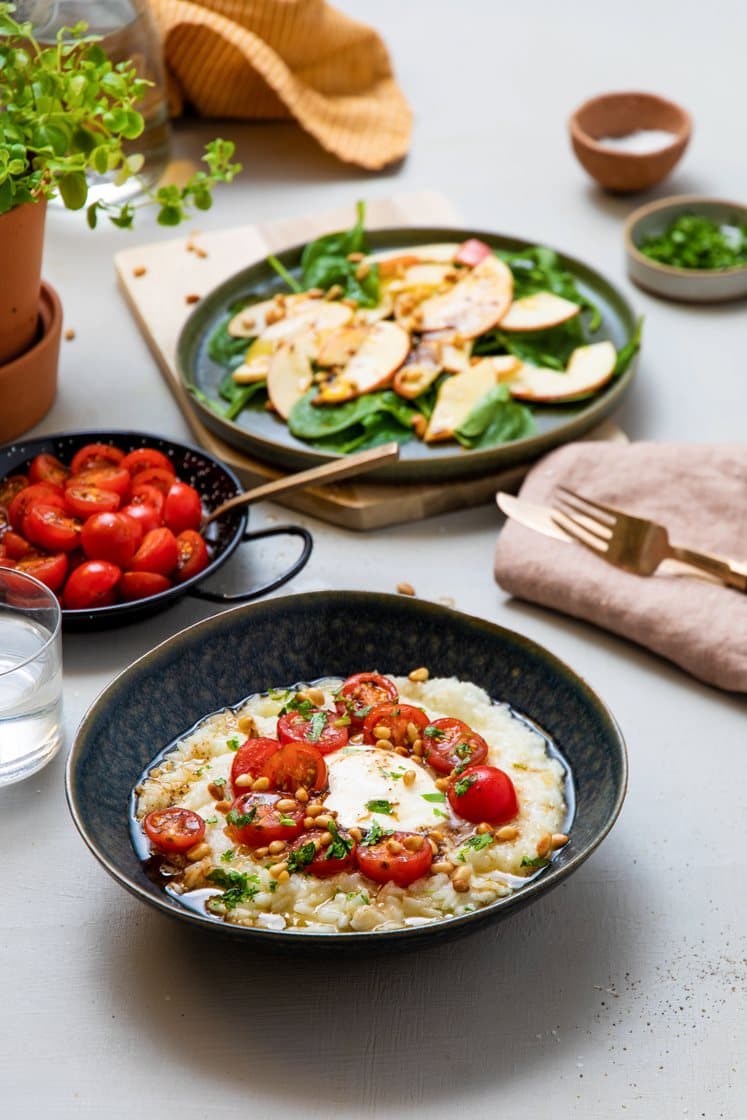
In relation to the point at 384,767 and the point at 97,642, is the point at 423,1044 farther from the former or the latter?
the point at 97,642

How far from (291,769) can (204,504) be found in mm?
738

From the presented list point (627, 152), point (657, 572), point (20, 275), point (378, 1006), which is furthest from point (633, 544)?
point (627, 152)

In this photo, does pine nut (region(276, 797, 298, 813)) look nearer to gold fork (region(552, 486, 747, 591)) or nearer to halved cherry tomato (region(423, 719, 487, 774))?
halved cherry tomato (region(423, 719, 487, 774))

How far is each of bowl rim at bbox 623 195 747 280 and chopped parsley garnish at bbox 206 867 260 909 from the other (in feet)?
6.03

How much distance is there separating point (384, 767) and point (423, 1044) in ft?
1.06

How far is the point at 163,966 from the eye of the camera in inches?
61.6

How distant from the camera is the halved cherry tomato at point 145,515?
6.75 feet

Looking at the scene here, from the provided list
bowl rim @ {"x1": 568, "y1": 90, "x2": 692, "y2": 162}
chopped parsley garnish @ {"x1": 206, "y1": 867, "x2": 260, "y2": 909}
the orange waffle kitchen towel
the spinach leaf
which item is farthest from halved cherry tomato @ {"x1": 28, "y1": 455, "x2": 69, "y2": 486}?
bowl rim @ {"x1": 568, "y1": 90, "x2": 692, "y2": 162}

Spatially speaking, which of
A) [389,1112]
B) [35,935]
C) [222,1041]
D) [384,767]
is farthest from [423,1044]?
[35,935]

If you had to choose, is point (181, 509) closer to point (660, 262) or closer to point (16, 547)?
point (16, 547)

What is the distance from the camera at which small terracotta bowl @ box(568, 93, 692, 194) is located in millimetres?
3199

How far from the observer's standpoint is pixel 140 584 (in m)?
2.00

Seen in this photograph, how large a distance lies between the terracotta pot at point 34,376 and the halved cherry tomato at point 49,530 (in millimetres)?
473

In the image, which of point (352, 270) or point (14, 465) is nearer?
point (14, 465)
